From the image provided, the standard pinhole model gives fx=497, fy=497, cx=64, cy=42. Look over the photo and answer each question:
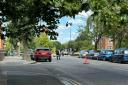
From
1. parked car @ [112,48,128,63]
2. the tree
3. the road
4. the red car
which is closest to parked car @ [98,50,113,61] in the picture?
parked car @ [112,48,128,63]

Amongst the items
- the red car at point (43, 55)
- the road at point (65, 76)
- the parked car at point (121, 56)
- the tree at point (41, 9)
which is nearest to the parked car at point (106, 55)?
the parked car at point (121, 56)

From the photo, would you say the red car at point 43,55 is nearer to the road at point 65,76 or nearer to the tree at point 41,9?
the road at point 65,76

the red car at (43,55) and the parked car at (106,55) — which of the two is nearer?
the red car at (43,55)

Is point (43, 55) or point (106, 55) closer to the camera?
point (43, 55)

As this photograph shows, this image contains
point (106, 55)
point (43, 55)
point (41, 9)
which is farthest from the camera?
point (106, 55)

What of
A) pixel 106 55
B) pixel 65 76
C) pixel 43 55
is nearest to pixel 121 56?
pixel 43 55

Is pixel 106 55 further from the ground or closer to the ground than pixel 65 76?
further from the ground

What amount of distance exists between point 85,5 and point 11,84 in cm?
547

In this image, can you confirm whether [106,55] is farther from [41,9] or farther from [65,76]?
[41,9]

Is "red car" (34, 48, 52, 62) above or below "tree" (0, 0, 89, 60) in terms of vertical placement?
below

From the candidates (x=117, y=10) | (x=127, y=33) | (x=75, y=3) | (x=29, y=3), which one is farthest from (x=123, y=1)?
(x=127, y=33)

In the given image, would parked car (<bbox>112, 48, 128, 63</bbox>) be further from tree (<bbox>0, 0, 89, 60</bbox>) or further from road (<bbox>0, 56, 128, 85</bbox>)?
tree (<bbox>0, 0, 89, 60</bbox>)

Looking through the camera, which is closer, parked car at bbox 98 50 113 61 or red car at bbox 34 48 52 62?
red car at bbox 34 48 52 62

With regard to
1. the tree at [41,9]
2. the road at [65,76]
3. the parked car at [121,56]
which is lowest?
the road at [65,76]
